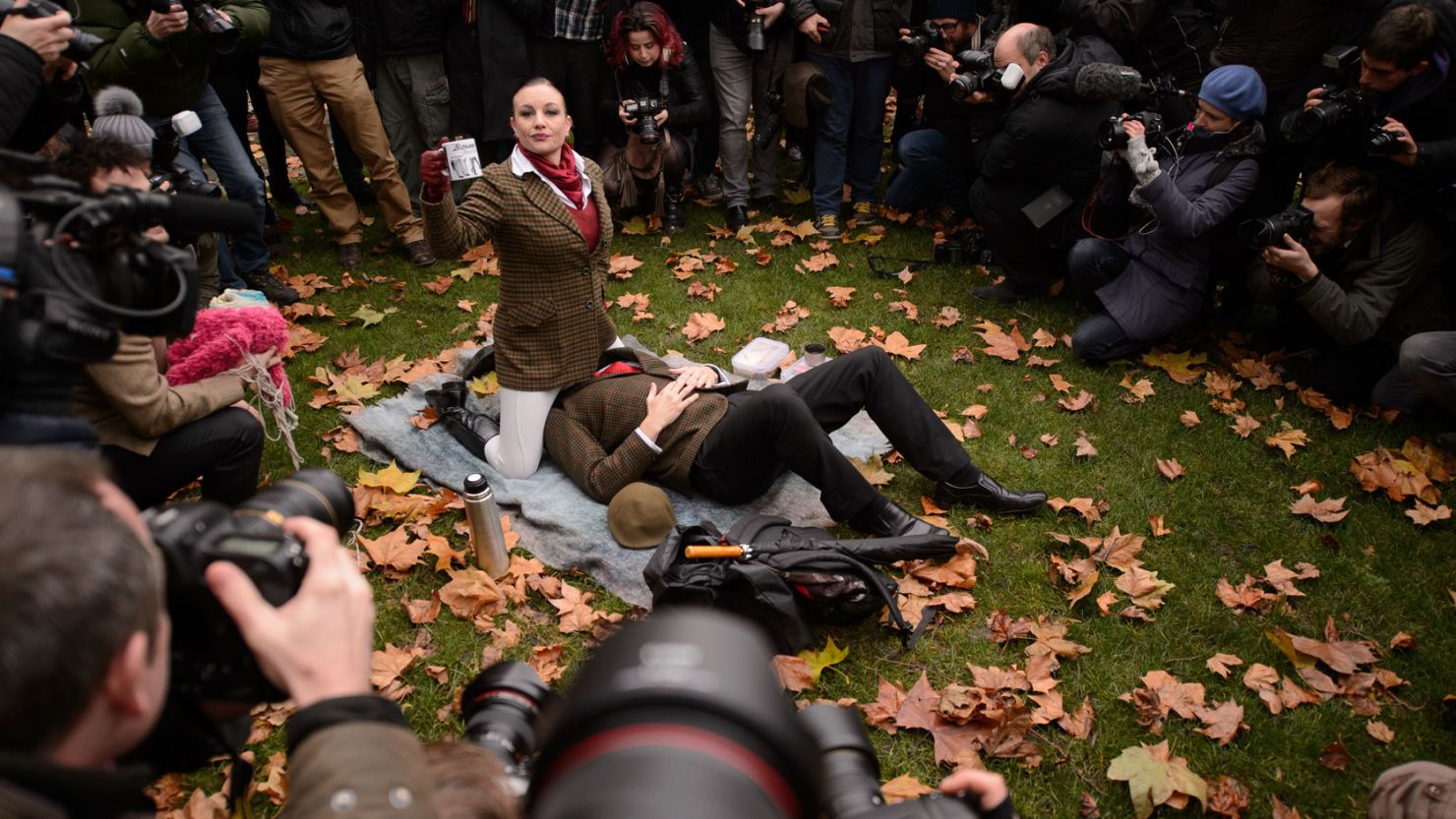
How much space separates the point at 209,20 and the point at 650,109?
287cm

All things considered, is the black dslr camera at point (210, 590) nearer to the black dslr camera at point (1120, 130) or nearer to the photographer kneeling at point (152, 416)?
the photographer kneeling at point (152, 416)

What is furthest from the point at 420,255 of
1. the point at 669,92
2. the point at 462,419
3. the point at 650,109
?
the point at 462,419

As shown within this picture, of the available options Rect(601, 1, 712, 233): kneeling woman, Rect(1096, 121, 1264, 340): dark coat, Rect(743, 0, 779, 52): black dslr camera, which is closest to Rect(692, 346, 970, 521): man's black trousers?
Rect(1096, 121, 1264, 340): dark coat

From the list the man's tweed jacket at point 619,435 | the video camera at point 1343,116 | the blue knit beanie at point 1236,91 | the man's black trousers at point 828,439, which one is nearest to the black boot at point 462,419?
the man's tweed jacket at point 619,435

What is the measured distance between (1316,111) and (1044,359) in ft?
6.20

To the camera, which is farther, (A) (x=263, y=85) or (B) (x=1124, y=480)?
(A) (x=263, y=85)

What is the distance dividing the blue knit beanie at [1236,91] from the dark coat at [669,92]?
11.9 feet

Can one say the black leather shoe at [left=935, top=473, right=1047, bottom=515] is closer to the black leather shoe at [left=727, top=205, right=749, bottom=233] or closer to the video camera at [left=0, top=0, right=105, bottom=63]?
the black leather shoe at [left=727, top=205, right=749, bottom=233]

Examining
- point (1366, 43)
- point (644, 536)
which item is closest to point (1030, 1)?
point (1366, 43)

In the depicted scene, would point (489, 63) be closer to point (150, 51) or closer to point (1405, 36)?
point (150, 51)

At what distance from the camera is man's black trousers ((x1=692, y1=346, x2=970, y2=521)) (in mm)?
3832

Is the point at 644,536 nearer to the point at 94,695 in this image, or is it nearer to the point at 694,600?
the point at 694,600

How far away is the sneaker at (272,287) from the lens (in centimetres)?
605

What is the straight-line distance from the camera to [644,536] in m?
3.92
